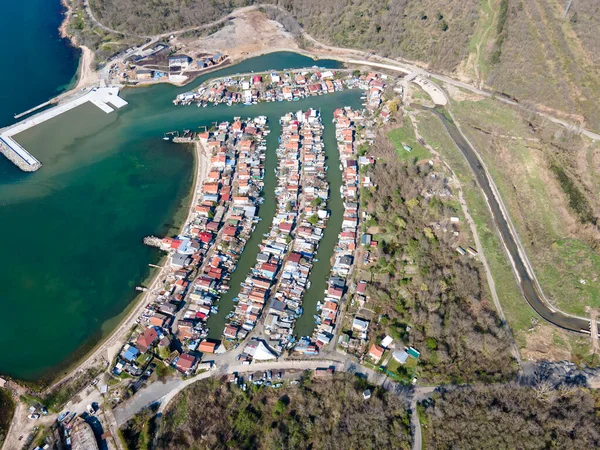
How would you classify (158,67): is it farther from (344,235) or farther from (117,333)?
(117,333)

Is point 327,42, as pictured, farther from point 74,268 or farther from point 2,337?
point 2,337

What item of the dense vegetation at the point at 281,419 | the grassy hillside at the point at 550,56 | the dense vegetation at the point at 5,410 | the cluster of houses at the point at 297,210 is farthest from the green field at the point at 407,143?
the dense vegetation at the point at 5,410

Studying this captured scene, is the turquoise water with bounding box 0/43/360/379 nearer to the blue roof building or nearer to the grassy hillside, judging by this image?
the blue roof building

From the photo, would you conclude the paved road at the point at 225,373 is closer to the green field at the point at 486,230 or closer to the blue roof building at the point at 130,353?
the blue roof building at the point at 130,353

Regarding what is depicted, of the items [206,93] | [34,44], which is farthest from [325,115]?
[34,44]

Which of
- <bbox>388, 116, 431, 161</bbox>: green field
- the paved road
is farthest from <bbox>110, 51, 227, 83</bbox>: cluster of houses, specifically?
the paved road

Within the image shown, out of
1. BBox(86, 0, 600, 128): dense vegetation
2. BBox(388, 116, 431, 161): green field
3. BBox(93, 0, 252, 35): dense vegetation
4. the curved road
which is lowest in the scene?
the curved road
